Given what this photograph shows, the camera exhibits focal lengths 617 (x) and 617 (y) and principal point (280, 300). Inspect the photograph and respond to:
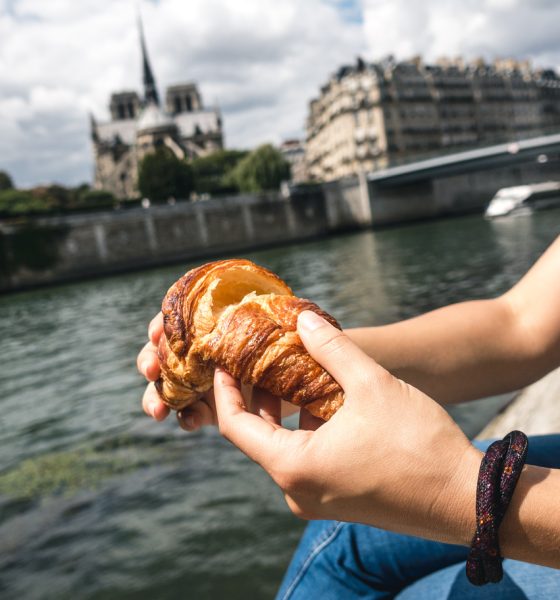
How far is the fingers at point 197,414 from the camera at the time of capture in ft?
6.72

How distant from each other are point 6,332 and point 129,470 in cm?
1546

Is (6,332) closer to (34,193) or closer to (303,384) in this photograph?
(303,384)

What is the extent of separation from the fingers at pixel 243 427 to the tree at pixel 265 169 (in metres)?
61.1

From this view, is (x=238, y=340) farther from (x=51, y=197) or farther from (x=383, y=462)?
(x=51, y=197)

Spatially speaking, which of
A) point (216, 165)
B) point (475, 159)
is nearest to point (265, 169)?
point (475, 159)

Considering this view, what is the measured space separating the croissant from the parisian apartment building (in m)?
67.2

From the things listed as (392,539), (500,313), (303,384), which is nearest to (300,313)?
(303,384)

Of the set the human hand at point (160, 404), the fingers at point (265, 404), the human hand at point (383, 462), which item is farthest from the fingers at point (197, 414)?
the human hand at point (383, 462)

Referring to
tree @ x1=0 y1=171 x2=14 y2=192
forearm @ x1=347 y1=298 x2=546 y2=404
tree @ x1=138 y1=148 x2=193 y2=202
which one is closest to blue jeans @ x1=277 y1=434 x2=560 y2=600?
forearm @ x1=347 y1=298 x2=546 y2=404

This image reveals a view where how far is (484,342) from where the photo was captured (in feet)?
7.22

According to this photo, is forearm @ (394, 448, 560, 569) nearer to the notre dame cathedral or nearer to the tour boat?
the tour boat

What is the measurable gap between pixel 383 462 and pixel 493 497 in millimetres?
205

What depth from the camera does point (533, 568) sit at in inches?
63.7

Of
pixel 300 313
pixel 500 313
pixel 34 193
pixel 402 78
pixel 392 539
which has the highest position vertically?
pixel 402 78
